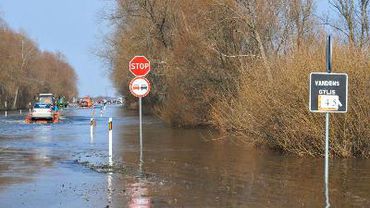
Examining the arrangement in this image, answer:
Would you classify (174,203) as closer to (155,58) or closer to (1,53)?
(155,58)

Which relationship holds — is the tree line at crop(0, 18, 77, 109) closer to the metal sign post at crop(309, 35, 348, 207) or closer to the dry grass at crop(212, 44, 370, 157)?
the dry grass at crop(212, 44, 370, 157)

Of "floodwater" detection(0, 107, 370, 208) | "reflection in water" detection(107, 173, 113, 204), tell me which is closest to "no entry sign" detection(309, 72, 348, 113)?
"floodwater" detection(0, 107, 370, 208)

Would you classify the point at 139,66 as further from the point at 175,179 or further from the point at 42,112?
the point at 42,112

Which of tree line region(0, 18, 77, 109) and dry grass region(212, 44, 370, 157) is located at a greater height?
tree line region(0, 18, 77, 109)

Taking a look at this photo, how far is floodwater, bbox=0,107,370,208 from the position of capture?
10.0m

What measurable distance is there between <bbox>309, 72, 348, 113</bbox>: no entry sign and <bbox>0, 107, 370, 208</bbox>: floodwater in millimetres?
1538

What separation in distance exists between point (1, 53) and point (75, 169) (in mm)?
78853

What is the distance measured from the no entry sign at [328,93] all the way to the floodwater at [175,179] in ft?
5.05

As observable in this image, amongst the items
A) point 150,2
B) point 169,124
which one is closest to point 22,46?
point 150,2

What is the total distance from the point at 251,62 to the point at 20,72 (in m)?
79.0

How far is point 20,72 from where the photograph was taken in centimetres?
9962

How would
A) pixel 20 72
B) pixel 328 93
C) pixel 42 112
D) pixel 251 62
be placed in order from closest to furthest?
pixel 328 93 < pixel 251 62 < pixel 42 112 < pixel 20 72

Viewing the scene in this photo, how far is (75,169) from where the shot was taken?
14.4 metres

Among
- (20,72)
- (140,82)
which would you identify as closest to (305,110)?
(140,82)
